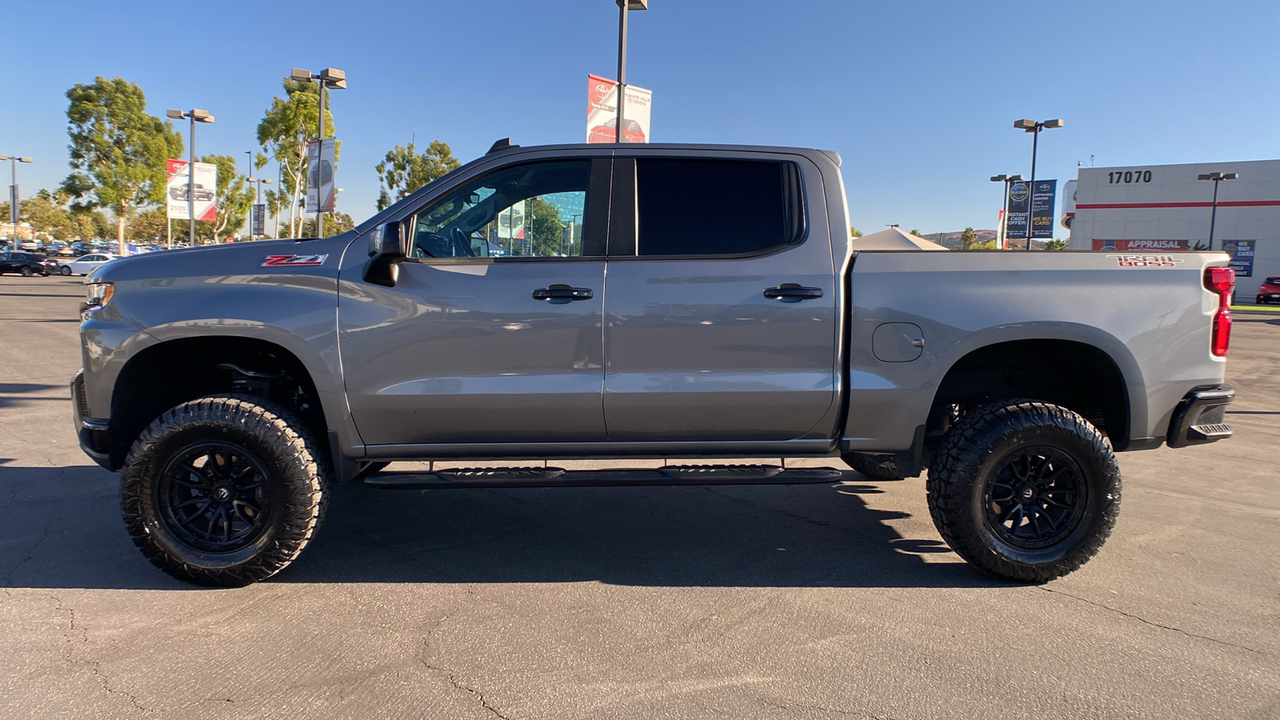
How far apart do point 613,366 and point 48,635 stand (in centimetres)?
260

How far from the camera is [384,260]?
3.80 metres

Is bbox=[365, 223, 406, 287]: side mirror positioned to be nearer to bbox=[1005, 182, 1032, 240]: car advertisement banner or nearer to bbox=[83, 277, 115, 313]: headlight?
bbox=[83, 277, 115, 313]: headlight

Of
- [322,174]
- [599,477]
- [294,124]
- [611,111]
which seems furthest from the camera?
[294,124]

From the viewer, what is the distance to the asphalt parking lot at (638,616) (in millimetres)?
2889

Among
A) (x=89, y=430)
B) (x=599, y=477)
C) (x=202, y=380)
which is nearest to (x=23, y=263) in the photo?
(x=202, y=380)

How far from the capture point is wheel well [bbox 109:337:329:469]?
13.0ft

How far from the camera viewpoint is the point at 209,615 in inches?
140

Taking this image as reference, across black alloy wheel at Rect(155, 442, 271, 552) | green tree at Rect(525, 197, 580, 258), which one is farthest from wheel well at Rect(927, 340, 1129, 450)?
black alloy wheel at Rect(155, 442, 271, 552)

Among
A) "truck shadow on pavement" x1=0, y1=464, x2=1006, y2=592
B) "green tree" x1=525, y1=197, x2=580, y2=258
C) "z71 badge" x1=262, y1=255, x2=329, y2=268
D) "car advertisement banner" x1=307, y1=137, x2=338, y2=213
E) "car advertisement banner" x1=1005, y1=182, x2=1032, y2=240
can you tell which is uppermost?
"car advertisement banner" x1=1005, y1=182, x2=1032, y2=240

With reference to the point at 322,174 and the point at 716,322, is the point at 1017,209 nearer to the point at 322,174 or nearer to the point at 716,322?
the point at 322,174

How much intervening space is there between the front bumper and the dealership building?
52.9m

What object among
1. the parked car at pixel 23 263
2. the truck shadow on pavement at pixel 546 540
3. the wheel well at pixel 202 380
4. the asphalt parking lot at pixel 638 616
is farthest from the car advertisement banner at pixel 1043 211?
the parked car at pixel 23 263

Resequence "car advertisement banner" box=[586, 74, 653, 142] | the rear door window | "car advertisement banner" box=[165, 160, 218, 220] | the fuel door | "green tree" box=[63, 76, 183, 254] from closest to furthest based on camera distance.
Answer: the fuel door → the rear door window → "car advertisement banner" box=[586, 74, 653, 142] → "car advertisement banner" box=[165, 160, 218, 220] → "green tree" box=[63, 76, 183, 254]

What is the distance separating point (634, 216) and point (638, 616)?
1894 mm
